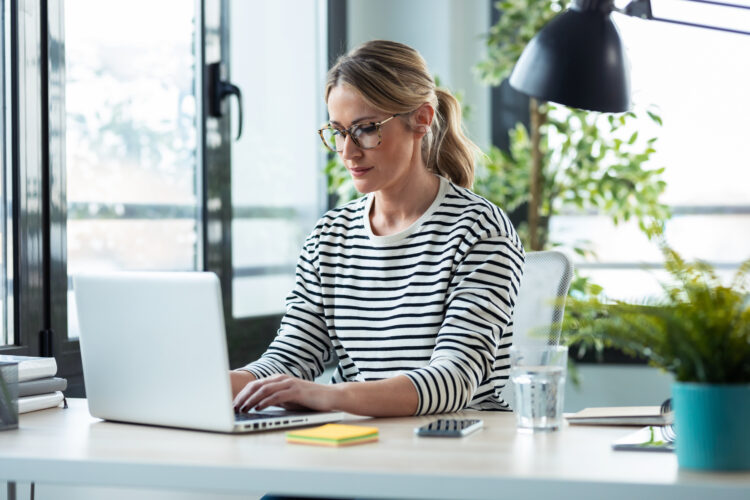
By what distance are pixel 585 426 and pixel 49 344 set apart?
123 centimetres

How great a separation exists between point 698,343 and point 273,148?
7.33 feet

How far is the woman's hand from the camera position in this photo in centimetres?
137

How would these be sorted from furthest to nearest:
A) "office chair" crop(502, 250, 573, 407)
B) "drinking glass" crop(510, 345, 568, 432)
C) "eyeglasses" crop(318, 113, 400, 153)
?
"office chair" crop(502, 250, 573, 407)
"eyeglasses" crop(318, 113, 400, 153)
"drinking glass" crop(510, 345, 568, 432)

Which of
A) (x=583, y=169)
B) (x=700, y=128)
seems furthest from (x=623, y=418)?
(x=700, y=128)

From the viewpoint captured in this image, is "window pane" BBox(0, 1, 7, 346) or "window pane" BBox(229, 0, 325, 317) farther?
"window pane" BBox(229, 0, 325, 317)

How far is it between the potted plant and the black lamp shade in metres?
0.48

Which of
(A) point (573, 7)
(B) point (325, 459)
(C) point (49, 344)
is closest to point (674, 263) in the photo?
(B) point (325, 459)

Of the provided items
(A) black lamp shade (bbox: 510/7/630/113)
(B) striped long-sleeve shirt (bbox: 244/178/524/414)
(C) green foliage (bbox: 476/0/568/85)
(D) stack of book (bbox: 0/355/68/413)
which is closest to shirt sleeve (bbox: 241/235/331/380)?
(B) striped long-sleeve shirt (bbox: 244/178/524/414)

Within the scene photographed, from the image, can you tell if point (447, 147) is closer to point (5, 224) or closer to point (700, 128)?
point (5, 224)

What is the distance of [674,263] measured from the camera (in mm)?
1066

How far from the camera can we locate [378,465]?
3.49 ft

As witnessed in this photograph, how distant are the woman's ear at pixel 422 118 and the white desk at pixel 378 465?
699 mm

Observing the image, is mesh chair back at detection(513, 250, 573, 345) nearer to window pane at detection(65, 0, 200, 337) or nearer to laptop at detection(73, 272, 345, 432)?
laptop at detection(73, 272, 345, 432)

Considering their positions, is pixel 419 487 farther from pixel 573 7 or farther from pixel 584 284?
pixel 584 284
